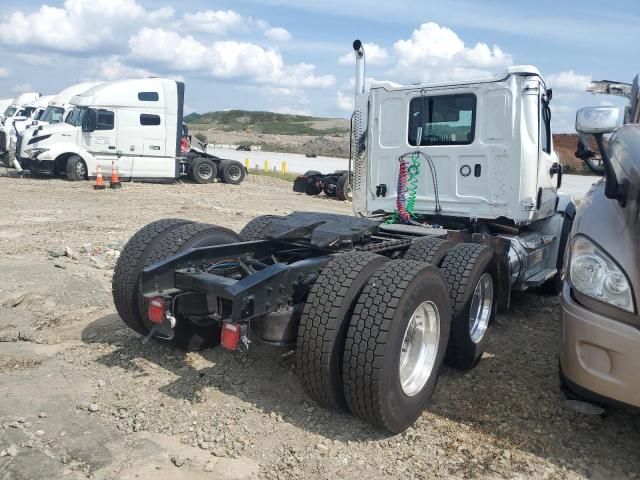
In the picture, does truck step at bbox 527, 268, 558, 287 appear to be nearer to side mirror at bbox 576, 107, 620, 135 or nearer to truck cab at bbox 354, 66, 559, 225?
truck cab at bbox 354, 66, 559, 225

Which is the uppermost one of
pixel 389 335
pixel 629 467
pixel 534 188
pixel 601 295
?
pixel 534 188

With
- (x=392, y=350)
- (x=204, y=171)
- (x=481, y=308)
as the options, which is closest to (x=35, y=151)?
(x=204, y=171)

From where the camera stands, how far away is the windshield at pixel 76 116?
19109mm

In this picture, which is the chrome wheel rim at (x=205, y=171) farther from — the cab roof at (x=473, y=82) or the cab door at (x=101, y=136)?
the cab roof at (x=473, y=82)

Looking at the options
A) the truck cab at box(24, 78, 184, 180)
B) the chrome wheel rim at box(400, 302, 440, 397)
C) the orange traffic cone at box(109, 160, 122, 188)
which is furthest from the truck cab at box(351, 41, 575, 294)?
the truck cab at box(24, 78, 184, 180)

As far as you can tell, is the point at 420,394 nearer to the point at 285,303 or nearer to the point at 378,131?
the point at 285,303

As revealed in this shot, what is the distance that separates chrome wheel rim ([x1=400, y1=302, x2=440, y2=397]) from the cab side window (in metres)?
17.6

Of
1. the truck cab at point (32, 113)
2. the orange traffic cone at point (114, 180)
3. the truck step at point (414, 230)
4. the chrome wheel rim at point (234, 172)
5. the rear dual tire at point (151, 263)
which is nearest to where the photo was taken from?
the rear dual tire at point (151, 263)

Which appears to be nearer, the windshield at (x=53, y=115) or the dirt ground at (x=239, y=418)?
the dirt ground at (x=239, y=418)

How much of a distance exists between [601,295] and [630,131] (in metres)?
1.24

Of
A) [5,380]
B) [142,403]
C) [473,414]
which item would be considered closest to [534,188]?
[473,414]

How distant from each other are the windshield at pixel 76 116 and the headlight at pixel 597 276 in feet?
61.4

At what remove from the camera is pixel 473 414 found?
389 centimetres

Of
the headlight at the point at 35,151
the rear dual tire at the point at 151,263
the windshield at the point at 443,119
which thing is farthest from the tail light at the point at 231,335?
the headlight at the point at 35,151
